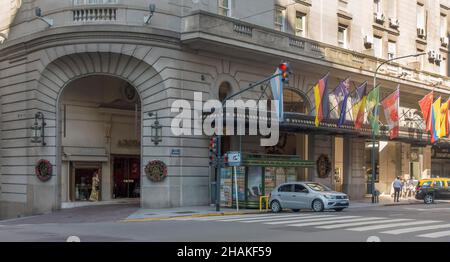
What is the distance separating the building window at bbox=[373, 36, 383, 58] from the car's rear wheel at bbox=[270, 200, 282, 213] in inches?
788

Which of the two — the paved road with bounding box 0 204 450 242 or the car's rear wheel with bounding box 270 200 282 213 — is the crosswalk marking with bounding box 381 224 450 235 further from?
the car's rear wheel with bounding box 270 200 282 213

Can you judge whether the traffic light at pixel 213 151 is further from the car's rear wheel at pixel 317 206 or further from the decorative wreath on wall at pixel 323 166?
the decorative wreath on wall at pixel 323 166

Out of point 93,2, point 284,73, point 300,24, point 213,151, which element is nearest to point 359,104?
point 300,24

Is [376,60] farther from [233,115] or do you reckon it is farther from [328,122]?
[233,115]

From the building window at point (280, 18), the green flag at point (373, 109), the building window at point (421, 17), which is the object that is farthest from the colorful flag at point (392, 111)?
the building window at point (421, 17)

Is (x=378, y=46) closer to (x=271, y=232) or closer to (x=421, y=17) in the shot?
(x=421, y=17)

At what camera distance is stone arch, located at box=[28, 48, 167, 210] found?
30984 mm

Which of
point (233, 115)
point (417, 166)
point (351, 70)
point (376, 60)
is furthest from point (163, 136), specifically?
point (417, 166)

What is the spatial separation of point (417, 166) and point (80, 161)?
29.3m

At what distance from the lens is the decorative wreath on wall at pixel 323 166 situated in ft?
130

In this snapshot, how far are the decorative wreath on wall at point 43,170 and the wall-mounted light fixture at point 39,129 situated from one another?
1022 millimetres

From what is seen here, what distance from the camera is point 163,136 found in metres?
30.7

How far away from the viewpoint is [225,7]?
33.9 m

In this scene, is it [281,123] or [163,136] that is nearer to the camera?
[163,136]
